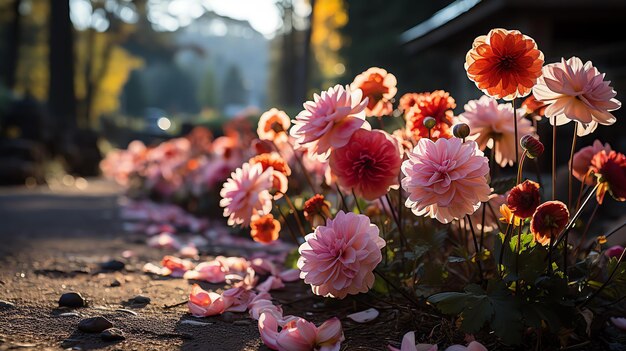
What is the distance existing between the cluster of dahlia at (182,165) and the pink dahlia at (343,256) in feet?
9.69

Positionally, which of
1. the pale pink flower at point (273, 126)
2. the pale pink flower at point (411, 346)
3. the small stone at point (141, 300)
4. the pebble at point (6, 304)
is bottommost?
the pale pink flower at point (411, 346)

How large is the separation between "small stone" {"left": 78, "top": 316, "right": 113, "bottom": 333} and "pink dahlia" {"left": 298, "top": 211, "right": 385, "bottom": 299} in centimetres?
Result: 57

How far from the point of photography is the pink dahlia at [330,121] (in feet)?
5.32

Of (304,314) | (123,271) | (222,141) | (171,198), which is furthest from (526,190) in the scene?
(171,198)

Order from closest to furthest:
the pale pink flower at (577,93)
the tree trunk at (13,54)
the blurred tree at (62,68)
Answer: the pale pink flower at (577,93), the blurred tree at (62,68), the tree trunk at (13,54)

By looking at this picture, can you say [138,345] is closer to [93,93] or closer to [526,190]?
[526,190]

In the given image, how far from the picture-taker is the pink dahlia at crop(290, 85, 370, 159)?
1621mm

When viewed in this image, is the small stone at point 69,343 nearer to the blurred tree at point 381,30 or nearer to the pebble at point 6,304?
the pebble at point 6,304

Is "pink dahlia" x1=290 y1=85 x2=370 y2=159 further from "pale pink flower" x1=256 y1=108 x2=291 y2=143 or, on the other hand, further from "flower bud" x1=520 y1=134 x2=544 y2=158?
"pale pink flower" x1=256 y1=108 x2=291 y2=143

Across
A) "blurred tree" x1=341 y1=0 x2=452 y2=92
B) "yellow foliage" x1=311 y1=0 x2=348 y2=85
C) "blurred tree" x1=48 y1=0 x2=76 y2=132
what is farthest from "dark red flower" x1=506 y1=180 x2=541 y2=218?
"yellow foliage" x1=311 y1=0 x2=348 y2=85

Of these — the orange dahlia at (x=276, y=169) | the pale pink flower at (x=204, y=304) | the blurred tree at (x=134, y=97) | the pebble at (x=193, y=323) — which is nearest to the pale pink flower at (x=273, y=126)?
the orange dahlia at (x=276, y=169)

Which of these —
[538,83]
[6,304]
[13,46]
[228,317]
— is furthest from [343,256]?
[13,46]

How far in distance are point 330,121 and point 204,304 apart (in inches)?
28.7

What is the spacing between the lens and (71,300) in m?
1.92
